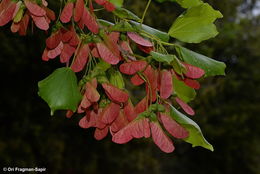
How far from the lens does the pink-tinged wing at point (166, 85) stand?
2.00 feet

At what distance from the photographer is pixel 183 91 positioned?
0.71 meters

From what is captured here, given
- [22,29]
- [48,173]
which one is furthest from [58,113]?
[22,29]

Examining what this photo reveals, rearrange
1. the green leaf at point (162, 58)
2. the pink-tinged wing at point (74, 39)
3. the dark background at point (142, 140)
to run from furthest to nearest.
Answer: the dark background at point (142, 140), the pink-tinged wing at point (74, 39), the green leaf at point (162, 58)

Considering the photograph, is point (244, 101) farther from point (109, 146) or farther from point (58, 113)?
point (58, 113)

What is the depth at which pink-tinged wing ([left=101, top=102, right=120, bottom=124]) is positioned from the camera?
63cm

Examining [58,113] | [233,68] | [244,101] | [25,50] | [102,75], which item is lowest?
[244,101]

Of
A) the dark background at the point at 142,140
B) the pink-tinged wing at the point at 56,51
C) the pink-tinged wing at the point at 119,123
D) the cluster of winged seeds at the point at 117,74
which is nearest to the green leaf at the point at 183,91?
the cluster of winged seeds at the point at 117,74

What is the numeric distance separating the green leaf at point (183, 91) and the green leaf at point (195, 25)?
84 mm

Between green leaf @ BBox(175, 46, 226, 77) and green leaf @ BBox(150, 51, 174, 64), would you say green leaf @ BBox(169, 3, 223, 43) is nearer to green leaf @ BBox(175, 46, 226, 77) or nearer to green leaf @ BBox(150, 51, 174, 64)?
green leaf @ BBox(175, 46, 226, 77)

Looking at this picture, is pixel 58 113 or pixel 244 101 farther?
pixel 244 101

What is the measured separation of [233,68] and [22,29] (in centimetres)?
537

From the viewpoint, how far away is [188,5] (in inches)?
29.1

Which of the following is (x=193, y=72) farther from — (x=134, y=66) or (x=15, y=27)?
(x=15, y=27)

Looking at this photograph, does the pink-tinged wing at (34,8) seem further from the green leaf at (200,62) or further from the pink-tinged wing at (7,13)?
the green leaf at (200,62)
